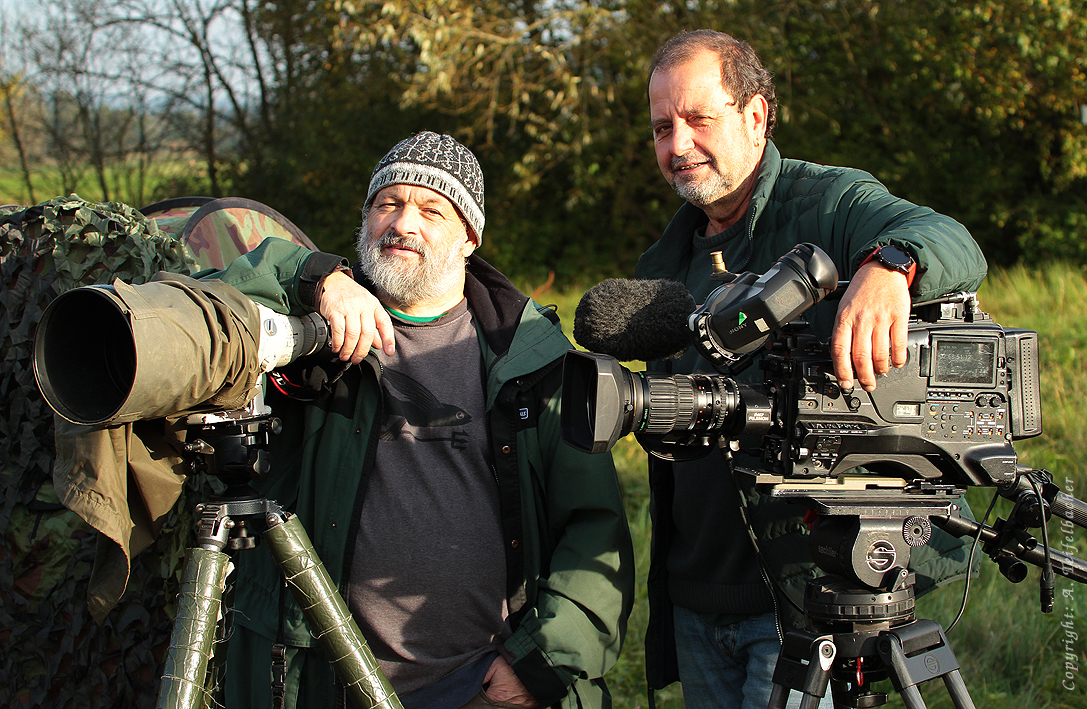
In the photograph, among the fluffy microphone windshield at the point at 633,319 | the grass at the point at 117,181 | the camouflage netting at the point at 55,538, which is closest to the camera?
the fluffy microphone windshield at the point at 633,319

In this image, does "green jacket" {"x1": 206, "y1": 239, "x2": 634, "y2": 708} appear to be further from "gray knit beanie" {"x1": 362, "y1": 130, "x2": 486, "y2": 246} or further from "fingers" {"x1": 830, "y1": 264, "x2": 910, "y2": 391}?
"fingers" {"x1": 830, "y1": 264, "x2": 910, "y2": 391}

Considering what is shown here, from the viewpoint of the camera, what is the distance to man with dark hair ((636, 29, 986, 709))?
2.18m

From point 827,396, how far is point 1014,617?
291cm

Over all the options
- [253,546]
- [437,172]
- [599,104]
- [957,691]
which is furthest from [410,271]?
[599,104]

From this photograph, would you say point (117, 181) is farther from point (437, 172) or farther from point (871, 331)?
point (871, 331)

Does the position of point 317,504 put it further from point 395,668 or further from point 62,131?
point 62,131

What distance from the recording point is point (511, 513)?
2.39 meters

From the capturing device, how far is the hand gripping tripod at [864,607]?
170 cm

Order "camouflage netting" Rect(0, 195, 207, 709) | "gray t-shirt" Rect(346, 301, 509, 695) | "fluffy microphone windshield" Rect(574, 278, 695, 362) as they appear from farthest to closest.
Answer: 1. "camouflage netting" Rect(0, 195, 207, 709)
2. "gray t-shirt" Rect(346, 301, 509, 695)
3. "fluffy microphone windshield" Rect(574, 278, 695, 362)

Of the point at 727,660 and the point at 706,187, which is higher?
the point at 706,187

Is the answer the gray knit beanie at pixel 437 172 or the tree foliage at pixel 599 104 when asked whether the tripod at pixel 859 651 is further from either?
the tree foliage at pixel 599 104

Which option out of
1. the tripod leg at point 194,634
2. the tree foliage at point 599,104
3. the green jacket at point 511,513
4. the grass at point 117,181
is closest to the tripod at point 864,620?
the green jacket at point 511,513

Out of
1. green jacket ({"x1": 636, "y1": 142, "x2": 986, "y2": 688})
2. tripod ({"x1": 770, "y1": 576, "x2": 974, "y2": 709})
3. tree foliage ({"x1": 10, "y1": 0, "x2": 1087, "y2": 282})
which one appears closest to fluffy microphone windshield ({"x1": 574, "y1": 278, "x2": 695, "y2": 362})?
green jacket ({"x1": 636, "y1": 142, "x2": 986, "y2": 688})

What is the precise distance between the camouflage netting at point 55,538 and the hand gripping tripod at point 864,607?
178 centimetres
